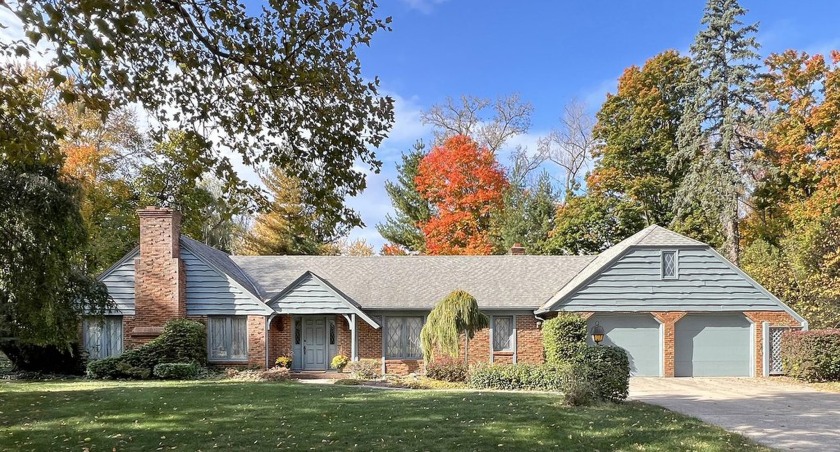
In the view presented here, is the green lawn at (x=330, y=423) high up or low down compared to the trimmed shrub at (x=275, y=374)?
up

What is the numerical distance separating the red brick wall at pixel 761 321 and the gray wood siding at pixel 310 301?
44.0 feet

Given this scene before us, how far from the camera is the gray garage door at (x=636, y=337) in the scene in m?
20.1

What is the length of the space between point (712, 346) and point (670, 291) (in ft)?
7.56

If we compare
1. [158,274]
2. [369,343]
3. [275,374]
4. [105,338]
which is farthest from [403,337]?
[105,338]

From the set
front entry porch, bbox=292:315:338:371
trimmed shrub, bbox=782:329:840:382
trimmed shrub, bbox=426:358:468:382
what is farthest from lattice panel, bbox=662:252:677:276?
front entry porch, bbox=292:315:338:371

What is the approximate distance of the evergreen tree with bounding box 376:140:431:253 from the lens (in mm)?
36250

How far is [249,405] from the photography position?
454 inches

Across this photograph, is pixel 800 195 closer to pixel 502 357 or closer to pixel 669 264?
pixel 669 264

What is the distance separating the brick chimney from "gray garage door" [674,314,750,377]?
54.6 feet

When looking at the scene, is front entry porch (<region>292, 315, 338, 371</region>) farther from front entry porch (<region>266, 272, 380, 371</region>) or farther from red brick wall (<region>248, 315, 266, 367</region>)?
red brick wall (<region>248, 315, 266, 367</region>)

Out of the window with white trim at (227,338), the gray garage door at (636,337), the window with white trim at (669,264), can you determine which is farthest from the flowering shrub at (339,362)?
the window with white trim at (669,264)

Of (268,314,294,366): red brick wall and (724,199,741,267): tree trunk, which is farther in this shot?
(724,199,741,267): tree trunk

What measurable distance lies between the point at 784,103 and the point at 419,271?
19607 millimetres

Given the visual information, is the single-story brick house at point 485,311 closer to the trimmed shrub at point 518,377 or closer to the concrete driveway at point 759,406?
the concrete driveway at point 759,406
